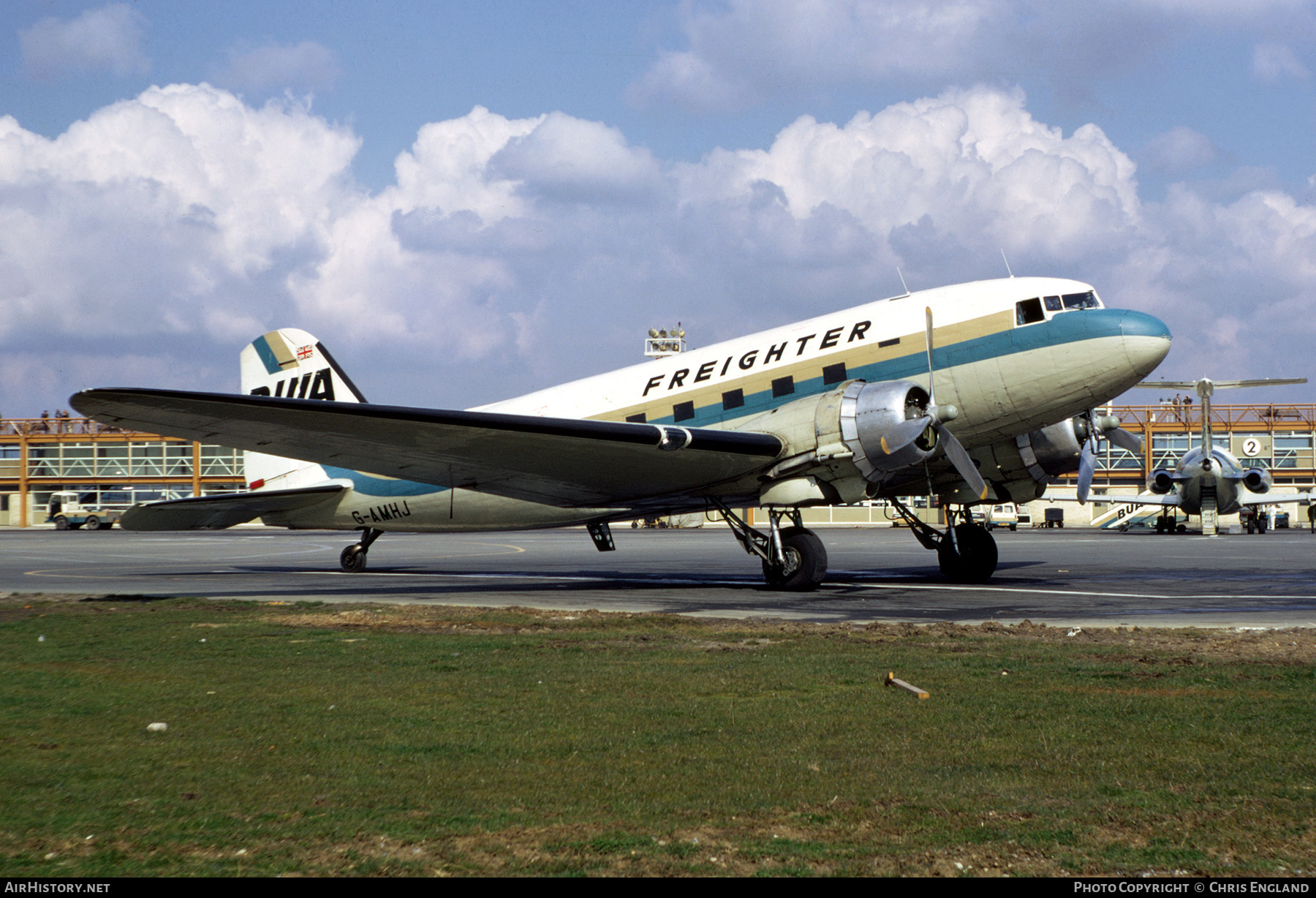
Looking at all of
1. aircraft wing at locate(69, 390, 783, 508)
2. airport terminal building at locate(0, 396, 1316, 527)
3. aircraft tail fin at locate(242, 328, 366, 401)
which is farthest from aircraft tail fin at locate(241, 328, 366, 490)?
airport terminal building at locate(0, 396, 1316, 527)

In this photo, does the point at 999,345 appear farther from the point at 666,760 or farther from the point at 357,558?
the point at 357,558

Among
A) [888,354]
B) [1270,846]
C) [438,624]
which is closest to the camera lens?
[1270,846]

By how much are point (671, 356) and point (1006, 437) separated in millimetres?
6914

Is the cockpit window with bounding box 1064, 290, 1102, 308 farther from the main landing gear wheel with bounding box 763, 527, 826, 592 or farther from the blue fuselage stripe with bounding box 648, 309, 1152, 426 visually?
the main landing gear wheel with bounding box 763, 527, 826, 592

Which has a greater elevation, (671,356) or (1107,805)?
(671,356)

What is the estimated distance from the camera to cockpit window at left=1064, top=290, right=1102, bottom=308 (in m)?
17.8

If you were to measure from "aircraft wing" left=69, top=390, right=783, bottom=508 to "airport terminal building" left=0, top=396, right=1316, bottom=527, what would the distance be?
81.9 meters

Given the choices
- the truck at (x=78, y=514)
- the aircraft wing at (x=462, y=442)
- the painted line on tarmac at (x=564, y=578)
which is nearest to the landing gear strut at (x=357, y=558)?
the painted line on tarmac at (x=564, y=578)

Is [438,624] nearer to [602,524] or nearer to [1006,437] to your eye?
[602,524]

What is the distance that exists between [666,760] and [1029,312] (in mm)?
13880

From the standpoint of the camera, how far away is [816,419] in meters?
17.9

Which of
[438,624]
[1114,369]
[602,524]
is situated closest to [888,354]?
[1114,369]

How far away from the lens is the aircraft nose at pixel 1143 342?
1708 cm

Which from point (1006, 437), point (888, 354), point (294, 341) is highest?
point (294, 341)
